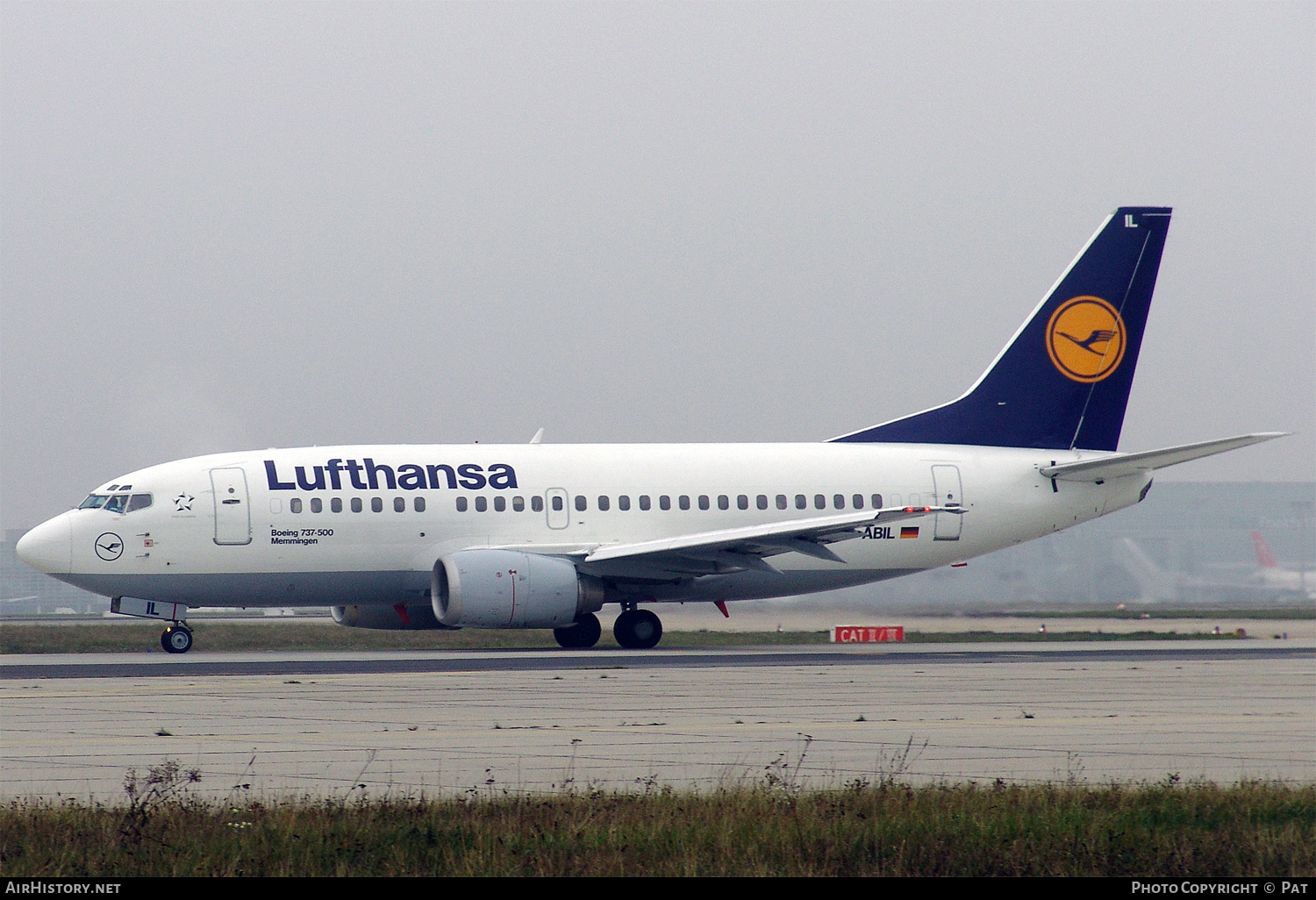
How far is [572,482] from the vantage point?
33781 millimetres

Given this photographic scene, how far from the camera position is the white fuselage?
31.5 meters

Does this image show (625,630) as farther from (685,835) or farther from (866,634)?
(685,835)

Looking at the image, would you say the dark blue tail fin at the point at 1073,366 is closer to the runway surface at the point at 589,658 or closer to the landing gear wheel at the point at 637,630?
the runway surface at the point at 589,658

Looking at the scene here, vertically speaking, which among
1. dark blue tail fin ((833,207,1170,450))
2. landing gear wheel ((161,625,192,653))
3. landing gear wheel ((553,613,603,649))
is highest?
dark blue tail fin ((833,207,1170,450))

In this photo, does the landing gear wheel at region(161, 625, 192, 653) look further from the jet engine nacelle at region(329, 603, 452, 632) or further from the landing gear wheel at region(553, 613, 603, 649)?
the landing gear wheel at region(553, 613, 603, 649)

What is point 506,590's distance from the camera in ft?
100

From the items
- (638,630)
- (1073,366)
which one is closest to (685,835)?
(638,630)

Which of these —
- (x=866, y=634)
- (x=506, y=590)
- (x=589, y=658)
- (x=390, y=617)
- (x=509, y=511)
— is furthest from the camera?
(x=866, y=634)

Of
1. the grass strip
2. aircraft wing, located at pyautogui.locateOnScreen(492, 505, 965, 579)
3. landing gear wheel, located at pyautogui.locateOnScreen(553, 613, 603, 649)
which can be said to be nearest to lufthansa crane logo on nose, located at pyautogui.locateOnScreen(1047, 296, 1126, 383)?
aircraft wing, located at pyautogui.locateOnScreen(492, 505, 965, 579)

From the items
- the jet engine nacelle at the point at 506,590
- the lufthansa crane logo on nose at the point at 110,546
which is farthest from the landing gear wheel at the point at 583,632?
the lufthansa crane logo on nose at the point at 110,546

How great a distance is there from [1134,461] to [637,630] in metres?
11.1

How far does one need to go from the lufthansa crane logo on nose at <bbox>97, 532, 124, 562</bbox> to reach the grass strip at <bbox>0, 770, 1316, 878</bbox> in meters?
21.5

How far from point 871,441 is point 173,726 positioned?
22777 mm
